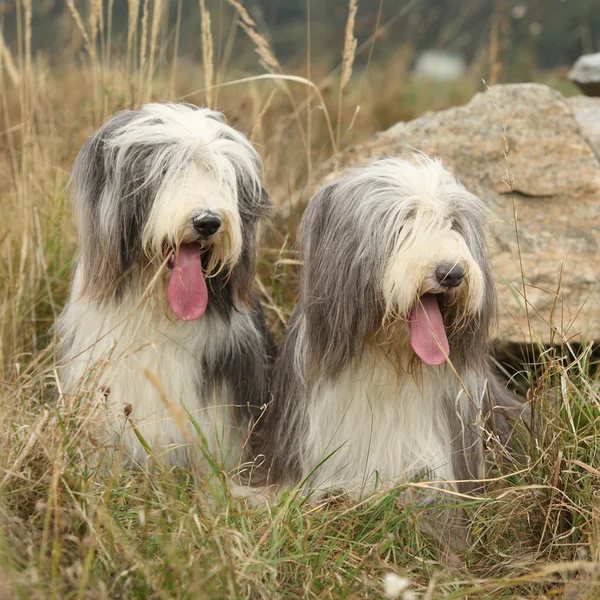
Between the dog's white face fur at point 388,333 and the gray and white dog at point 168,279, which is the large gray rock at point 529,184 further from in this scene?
the gray and white dog at point 168,279

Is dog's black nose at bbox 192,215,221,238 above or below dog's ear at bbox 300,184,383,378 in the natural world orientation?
above

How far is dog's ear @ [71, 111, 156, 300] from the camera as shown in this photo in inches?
125

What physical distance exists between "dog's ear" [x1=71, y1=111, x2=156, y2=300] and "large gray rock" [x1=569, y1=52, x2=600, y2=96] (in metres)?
3.25

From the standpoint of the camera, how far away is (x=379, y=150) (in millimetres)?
4707

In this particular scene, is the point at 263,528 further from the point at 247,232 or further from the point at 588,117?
the point at 588,117

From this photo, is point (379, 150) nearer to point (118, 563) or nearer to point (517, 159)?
point (517, 159)

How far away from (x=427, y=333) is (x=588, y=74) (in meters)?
3.17

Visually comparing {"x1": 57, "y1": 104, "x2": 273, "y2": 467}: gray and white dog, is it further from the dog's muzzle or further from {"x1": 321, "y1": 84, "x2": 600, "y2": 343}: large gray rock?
{"x1": 321, "y1": 84, "x2": 600, "y2": 343}: large gray rock

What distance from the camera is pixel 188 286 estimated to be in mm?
3203

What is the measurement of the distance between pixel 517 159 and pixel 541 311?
2.74ft

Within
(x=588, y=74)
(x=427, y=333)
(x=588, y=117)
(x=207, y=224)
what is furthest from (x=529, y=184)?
(x=207, y=224)

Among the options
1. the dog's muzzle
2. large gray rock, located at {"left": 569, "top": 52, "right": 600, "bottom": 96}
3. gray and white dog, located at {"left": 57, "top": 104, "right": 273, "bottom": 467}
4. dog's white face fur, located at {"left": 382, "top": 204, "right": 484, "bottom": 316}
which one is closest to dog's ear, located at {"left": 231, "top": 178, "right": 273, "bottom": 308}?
gray and white dog, located at {"left": 57, "top": 104, "right": 273, "bottom": 467}

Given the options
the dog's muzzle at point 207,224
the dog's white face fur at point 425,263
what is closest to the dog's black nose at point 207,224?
the dog's muzzle at point 207,224

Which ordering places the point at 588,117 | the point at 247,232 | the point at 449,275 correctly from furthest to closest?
the point at 588,117 → the point at 247,232 → the point at 449,275
